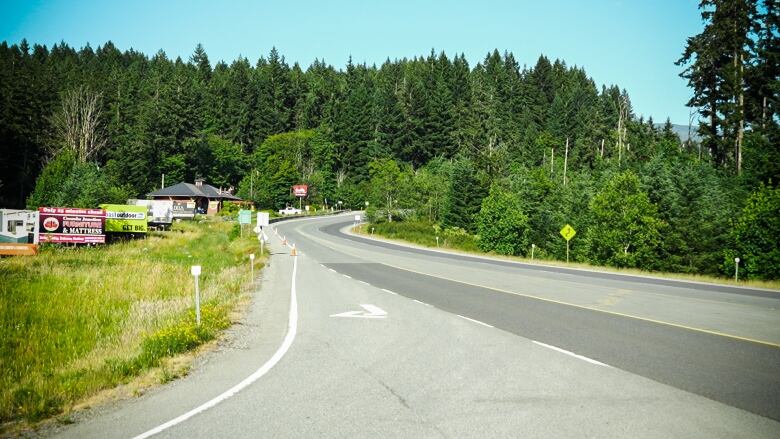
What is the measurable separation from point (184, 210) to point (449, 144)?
63.3 meters

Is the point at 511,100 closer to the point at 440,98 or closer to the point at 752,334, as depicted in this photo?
the point at 440,98

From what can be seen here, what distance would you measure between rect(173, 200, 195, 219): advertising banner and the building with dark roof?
5040 mm

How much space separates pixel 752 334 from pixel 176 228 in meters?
61.5

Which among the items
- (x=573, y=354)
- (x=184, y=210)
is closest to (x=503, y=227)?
(x=573, y=354)

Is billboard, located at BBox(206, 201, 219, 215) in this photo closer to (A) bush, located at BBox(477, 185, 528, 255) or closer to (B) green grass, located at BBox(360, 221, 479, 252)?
(B) green grass, located at BBox(360, 221, 479, 252)

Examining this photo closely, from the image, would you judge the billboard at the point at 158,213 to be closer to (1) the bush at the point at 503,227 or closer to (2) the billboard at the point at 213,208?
(2) the billboard at the point at 213,208

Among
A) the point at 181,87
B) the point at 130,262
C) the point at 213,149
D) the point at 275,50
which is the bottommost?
the point at 130,262

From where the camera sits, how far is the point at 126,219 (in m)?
48.9

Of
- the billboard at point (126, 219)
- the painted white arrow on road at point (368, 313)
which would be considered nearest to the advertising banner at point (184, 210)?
the billboard at point (126, 219)

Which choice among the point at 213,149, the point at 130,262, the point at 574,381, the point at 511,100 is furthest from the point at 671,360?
the point at 511,100

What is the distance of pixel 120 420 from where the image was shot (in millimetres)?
5914

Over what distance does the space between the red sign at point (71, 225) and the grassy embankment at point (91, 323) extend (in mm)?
8082

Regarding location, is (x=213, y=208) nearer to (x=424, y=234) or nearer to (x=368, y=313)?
(x=424, y=234)

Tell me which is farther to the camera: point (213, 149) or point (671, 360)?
point (213, 149)
